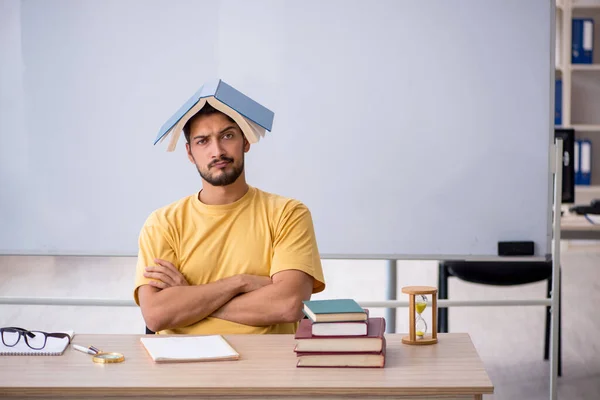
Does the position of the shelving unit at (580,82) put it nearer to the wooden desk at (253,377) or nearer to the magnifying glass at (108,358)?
the wooden desk at (253,377)

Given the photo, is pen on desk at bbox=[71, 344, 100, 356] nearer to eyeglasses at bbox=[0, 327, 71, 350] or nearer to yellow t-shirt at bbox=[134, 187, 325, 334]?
eyeglasses at bbox=[0, 327, 71, 350]

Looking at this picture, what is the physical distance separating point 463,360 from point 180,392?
2.02 ft

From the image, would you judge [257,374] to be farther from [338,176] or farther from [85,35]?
[85,35]

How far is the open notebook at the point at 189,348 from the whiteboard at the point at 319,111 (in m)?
1.24

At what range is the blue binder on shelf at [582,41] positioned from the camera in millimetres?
7347

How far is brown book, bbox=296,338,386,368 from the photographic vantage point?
5.88 feet

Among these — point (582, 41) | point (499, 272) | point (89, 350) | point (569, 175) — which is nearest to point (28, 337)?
point (89, 350)

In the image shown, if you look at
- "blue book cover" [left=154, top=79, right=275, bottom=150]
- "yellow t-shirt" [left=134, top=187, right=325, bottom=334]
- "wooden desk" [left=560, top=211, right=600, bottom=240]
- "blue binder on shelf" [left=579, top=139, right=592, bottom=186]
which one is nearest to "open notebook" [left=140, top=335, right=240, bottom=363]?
"yellow t-shirt" [left=134, top=187, right=325, bottom=334]

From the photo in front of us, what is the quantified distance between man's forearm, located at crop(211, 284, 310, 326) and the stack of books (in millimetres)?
422

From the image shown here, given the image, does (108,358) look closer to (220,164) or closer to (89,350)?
(89,350)

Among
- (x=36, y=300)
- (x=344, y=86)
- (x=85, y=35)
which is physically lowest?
(x=36, y=300)

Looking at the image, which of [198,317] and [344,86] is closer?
[198,317]

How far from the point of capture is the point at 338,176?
126 inches

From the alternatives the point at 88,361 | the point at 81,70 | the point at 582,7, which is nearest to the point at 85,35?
the point at 81,70
